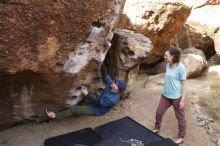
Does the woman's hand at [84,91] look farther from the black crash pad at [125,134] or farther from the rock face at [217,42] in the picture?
the rock face at [217,42]

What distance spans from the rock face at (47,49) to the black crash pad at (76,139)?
561 millimetres

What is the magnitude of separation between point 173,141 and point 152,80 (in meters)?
2.54

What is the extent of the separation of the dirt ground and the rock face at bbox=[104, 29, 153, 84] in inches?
22.4

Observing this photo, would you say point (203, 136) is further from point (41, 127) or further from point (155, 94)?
point (41, 127)

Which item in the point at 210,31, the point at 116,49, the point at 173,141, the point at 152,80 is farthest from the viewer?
the point at 210,31

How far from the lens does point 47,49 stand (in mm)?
4664

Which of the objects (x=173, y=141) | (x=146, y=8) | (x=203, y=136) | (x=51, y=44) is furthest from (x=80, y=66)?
(x=146, y=8)

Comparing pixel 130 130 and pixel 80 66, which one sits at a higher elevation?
pixel 80 66

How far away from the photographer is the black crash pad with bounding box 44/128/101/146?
16.2 ft

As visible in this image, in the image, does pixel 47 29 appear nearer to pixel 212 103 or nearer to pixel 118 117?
pixel 118 117

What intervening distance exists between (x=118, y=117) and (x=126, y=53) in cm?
115

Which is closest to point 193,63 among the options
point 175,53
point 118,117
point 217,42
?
point 217,42

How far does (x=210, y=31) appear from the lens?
11273 millimetres

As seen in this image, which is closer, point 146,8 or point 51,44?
point 51,44
